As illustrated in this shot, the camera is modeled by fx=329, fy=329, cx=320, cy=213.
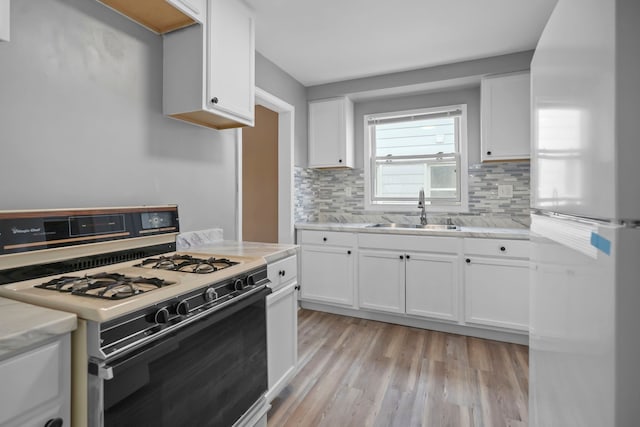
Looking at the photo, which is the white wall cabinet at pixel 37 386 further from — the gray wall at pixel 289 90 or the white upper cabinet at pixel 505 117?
the white upper cabinet at pixel 505 117

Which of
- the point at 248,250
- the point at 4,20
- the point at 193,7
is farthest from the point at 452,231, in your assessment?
the point at 4,20

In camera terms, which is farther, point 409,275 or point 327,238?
point 327,238

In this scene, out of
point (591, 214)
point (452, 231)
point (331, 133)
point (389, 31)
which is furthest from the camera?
point (331, 133)

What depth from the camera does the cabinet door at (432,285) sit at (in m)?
2.83

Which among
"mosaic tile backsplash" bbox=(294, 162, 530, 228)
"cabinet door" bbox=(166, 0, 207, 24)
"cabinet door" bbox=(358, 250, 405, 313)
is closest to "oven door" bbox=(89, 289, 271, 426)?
"cabinet door" bbox=(166, 0, 207, 24)

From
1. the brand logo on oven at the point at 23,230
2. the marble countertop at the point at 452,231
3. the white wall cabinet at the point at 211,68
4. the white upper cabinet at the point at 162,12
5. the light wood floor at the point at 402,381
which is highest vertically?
the white upper cabinet at the point at 162,12

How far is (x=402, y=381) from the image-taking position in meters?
2.12

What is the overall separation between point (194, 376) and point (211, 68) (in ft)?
4.94

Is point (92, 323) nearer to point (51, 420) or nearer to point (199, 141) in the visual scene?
point (51, 420)

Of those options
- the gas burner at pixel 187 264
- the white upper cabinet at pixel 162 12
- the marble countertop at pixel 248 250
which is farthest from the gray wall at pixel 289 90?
the gas burner at pixel 187 264

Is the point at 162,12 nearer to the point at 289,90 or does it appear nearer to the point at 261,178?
the point at 289,90

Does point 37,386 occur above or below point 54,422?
above

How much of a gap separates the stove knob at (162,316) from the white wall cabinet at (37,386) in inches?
9.0

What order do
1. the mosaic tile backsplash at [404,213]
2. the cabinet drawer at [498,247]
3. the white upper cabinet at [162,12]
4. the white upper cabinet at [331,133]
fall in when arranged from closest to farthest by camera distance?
the white upper cabinet at [162,12], the cabinet drawer at [498,247], the mosaic tile backsplash at [404,213], the white upper cabinet at [331,133]
